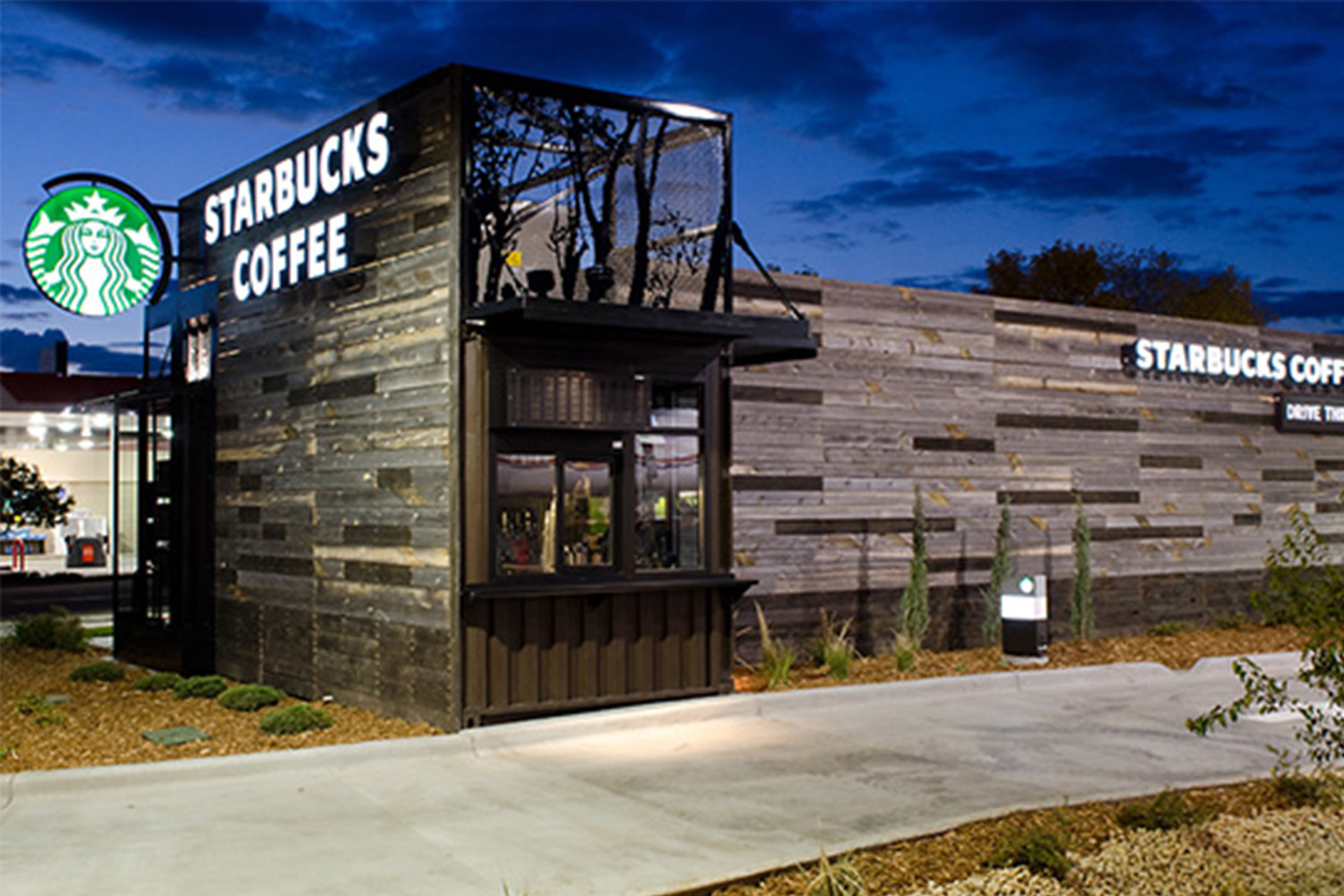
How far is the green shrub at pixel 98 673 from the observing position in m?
13.1

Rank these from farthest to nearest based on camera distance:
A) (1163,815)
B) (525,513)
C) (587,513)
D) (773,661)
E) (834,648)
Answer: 1. (834,648)
2. (773,661)
3. (587,513)
4. (525,513)
5. (1163,815)

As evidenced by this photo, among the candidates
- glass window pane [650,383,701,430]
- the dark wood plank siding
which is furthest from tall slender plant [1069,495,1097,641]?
glass window pane [650,383,701,430]

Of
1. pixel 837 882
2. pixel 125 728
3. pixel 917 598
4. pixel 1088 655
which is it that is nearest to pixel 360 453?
pixel 125 728

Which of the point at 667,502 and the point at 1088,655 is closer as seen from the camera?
the point at 667,502

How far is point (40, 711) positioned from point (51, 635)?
4.82m

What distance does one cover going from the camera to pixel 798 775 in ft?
28.7

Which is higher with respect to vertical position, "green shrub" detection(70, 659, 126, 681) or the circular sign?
the circular sign

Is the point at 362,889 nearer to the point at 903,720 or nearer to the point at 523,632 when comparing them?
the point at 523,632

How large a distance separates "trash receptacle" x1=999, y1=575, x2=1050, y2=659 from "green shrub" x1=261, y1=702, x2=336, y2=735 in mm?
6634

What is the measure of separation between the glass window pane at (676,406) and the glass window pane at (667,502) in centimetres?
10

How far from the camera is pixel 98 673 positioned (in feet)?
43.0

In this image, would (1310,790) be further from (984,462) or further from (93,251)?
(93,251)

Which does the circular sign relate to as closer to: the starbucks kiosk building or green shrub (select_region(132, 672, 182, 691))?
the starbucks kiosk building

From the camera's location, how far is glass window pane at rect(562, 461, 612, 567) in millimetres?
10578
